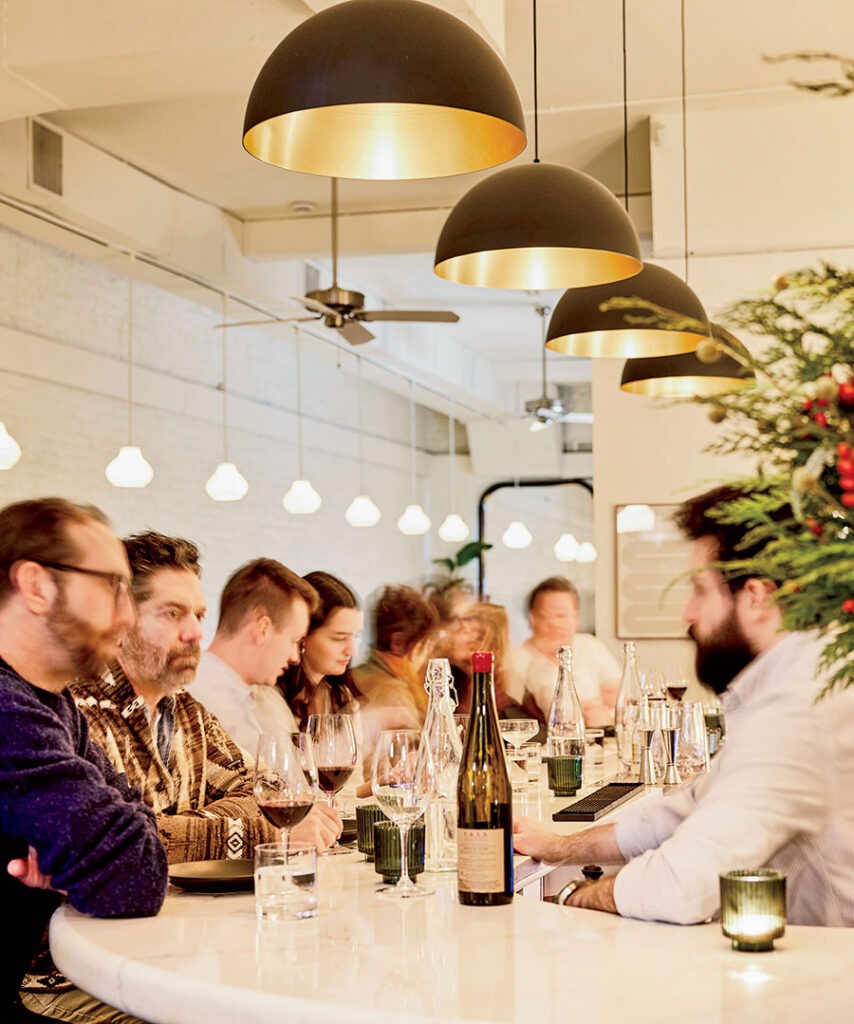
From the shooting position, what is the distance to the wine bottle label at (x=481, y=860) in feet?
6.57

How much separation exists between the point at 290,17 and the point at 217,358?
17.8 feet

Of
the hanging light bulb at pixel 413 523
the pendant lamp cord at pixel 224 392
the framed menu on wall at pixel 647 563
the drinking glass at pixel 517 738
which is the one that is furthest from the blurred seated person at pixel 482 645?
the hanging light bulb at pixel 413 523

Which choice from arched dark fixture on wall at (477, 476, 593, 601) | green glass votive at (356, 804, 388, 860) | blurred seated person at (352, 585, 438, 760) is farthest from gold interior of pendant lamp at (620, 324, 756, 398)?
arched dark fixture on wall at (477, 476, 593, 601)

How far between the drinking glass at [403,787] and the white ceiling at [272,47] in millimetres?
1639

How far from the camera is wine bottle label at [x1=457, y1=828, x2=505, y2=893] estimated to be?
2.00 metres

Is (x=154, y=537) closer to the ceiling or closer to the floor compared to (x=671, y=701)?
closer to the ceiling

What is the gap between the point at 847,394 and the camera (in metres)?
1.27

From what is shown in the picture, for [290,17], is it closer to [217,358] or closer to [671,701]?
[671,701]

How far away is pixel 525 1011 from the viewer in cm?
152

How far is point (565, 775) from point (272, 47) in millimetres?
2763

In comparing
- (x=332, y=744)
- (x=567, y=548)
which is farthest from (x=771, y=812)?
(x=567, y=548)

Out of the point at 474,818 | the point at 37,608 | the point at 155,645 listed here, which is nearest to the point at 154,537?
the point at 155,645

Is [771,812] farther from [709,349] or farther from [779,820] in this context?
[709,349]

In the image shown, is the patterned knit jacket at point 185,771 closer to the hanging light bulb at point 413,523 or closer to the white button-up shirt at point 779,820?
the white button-up shirt at point 779,820
